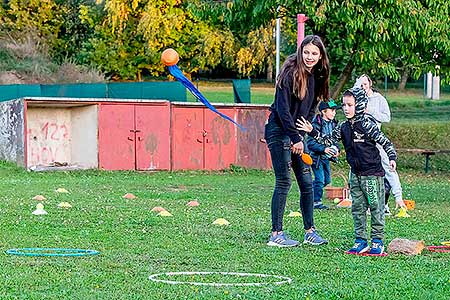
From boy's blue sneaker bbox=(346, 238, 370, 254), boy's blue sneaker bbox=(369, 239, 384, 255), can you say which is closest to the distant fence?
boy's blue sneaker bbox=(346, 238, 370, 254)

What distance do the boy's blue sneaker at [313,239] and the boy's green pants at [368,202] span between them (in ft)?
1.49

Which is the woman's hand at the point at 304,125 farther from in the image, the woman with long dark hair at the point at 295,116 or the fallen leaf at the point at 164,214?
the fallen leaf at the point at 164,214

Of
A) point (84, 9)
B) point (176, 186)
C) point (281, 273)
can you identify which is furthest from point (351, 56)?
point (84, 9)

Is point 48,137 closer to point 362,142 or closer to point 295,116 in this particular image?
point 295,116

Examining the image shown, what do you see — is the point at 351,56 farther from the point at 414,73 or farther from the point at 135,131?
the point at 135,131

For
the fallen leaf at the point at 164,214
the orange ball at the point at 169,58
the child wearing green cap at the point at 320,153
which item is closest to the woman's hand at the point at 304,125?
the orange ball at the point at 169,58

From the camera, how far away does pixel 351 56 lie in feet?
60.8

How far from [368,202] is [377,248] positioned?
0.45 m

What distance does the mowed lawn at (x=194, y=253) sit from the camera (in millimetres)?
5625

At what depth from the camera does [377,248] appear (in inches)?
297

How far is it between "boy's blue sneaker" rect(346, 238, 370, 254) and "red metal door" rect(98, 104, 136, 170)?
16145 millimetres

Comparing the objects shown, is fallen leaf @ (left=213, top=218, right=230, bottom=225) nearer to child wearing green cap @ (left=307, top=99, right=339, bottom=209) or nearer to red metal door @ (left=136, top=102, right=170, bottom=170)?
child wearing green cap @ (left=307, top=99, right=339, bottom=209)

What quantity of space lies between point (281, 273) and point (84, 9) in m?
37.8

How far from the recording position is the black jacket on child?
25.4 feet
